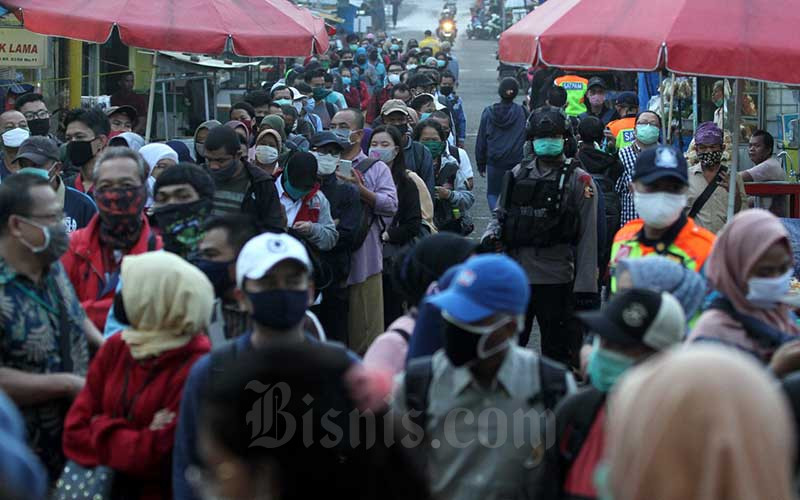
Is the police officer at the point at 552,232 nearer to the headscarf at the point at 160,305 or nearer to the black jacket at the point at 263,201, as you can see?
the black jacket at the point at 263,201

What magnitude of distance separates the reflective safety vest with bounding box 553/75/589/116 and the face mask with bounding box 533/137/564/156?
12204mm

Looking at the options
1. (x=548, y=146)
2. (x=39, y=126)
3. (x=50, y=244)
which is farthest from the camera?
(x=39, y=126)

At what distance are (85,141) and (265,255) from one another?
15.7 ft

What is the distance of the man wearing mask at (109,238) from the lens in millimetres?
5801

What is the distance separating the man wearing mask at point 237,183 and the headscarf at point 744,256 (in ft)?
11.6

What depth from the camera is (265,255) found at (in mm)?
Result: 4293

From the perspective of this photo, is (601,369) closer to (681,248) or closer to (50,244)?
(681,248)

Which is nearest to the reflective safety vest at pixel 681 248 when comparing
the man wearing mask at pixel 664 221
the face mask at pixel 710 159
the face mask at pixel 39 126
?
the man wearing mask at pixel 664 221

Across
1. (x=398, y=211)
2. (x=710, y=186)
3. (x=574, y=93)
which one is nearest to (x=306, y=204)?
(x=398, y=211)

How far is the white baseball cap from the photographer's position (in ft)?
14.0

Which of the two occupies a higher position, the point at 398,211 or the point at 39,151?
the point at 39,151

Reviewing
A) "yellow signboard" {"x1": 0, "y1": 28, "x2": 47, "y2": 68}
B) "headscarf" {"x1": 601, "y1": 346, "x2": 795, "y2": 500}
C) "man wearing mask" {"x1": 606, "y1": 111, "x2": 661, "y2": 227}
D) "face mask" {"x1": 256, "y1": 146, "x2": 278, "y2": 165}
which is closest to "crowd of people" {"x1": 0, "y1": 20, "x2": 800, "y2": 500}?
"headscarf" {"x1": 601, "y1": 346, "x2": 795, "y2": 500}

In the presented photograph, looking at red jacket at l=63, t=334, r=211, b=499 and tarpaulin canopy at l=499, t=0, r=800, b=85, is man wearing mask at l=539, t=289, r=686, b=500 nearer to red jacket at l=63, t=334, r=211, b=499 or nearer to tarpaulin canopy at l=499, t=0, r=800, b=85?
red jacket at l=63, t=334, r=211, b=499

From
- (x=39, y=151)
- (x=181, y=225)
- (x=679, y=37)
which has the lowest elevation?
(x=181, y=225)
